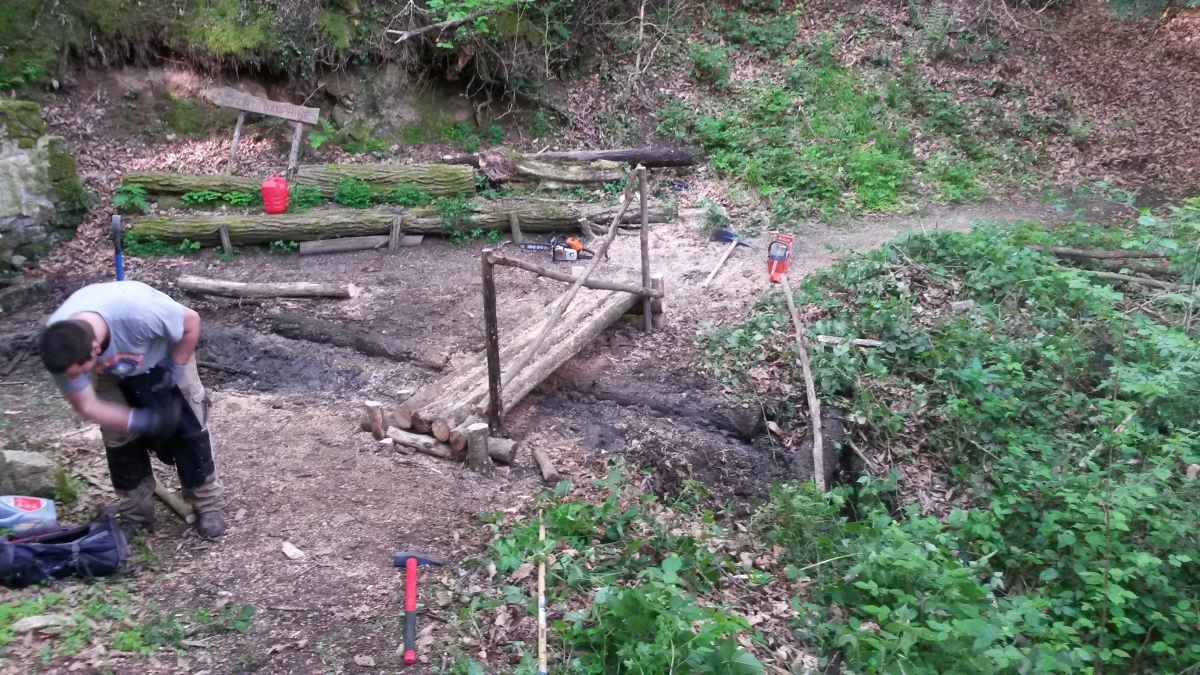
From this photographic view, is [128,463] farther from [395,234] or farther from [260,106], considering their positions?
[260,106]

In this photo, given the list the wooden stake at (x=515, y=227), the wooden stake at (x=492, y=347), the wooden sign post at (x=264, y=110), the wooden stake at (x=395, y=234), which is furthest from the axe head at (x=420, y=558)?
the wooden sign post at (x=264, y=110)

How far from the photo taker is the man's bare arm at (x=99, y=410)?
131 inches

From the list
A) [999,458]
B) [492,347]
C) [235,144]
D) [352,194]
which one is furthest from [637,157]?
[999,458]

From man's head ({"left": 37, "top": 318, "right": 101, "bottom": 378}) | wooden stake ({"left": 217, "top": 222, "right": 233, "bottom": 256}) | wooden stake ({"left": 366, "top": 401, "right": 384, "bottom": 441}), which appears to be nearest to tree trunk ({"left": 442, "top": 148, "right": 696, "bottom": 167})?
wooden stake ({"left": 217, "top": 222, "right": 233, "bottom": 256})

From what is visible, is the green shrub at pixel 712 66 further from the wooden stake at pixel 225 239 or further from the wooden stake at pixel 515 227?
the wooden stake at pixel 225 239

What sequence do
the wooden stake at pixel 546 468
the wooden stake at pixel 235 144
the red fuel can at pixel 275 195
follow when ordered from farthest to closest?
the wooden stake at pixel 235 144 < the red fuel can at pixel 275 195 < the wooden stake at pixel 546 468

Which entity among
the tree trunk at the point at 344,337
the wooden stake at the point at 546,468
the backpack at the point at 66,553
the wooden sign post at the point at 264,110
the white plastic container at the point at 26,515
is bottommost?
the wooden stake at the point at 546,468

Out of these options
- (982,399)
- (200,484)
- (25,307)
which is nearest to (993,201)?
A: (982,399)

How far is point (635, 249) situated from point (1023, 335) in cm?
429

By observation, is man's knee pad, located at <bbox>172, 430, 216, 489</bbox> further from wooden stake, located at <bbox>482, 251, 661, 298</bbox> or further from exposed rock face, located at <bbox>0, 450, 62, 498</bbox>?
wooden stake, located at <bbox>482, 251, 661, 298</bbox>

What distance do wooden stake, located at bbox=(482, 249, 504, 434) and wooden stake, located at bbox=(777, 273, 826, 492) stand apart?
234 centimetres

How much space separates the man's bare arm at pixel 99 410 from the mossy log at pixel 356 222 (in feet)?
19.1

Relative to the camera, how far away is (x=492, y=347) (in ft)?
17.1

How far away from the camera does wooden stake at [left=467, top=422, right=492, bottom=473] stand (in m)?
5.04
